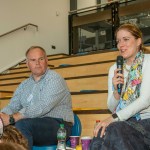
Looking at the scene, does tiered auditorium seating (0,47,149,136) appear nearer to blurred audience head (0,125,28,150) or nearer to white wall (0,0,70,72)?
white wall (0,0,70,72)

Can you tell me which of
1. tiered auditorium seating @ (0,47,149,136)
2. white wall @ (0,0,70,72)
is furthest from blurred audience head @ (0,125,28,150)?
white wall @ (0,0,70,72)

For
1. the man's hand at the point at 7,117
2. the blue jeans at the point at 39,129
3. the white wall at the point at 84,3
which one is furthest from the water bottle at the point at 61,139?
the white wall at the point at 84,3

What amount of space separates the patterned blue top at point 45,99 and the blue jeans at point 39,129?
0.27ft

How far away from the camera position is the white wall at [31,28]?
15.4 ft

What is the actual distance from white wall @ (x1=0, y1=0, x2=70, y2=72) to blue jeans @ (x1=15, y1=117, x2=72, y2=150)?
304 cm

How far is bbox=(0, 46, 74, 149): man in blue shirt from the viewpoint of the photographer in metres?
1.71

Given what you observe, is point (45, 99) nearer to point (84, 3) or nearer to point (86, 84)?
point (86, 84)

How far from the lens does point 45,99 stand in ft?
6.01

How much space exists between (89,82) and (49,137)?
1101 millimetres

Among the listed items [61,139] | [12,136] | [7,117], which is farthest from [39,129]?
[12,136]

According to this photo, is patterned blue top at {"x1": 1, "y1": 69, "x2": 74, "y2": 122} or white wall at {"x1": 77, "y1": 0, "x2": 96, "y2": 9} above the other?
white wall at {"x1": 77, "y1": 0, "x2": 96, "y2": 9}

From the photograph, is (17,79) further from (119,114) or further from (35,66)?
(119,114)

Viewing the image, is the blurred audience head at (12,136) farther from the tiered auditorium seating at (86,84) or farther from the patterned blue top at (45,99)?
the tiered auditorium seating at (86,84)

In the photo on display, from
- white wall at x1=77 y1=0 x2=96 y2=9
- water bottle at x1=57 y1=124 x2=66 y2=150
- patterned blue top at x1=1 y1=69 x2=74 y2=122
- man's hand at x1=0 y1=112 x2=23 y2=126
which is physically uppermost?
white wall at x1=77 y1=0 x2=96 y2=9
